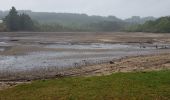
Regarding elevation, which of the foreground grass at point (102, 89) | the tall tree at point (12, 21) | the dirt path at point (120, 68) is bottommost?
the dirt path at point (120, 68)

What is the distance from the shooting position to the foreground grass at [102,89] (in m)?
16.0

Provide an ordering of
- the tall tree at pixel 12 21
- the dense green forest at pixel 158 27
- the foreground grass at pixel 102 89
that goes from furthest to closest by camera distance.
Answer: the tall tree at pixel 12 21 < the dense green forest at pixel 158 27 < the foreground grass at pixel 102 89

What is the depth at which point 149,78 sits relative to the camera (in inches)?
771

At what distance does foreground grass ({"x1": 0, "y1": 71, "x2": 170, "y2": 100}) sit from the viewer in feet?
52.4

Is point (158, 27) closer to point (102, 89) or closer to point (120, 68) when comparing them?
point (120, 68)

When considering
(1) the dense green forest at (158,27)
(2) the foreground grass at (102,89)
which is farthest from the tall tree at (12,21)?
(2) the foreground grass at (102,89)

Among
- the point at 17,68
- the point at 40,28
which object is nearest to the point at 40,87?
the point at 17,68

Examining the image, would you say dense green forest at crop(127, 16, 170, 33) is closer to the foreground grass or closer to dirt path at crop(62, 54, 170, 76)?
dirt path at crop(62, 54, 170, 76)

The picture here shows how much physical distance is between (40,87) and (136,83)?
5140 mm

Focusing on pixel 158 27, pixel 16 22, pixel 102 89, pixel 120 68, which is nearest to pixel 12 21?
pixel 16 22

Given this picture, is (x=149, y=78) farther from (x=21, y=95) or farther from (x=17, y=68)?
(x=17, y=68)

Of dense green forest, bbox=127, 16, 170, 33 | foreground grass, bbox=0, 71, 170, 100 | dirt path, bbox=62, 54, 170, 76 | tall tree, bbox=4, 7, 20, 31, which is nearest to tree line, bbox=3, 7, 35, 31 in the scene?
tall tree, bbox=4, 7, 20, 31

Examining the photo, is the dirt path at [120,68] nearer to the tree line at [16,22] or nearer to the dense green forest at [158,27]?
the dense green forest at [158,27]

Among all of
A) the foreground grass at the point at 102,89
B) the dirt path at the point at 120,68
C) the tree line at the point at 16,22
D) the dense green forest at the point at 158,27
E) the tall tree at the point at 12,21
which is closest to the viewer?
the foreground grass at the point at 102,89
